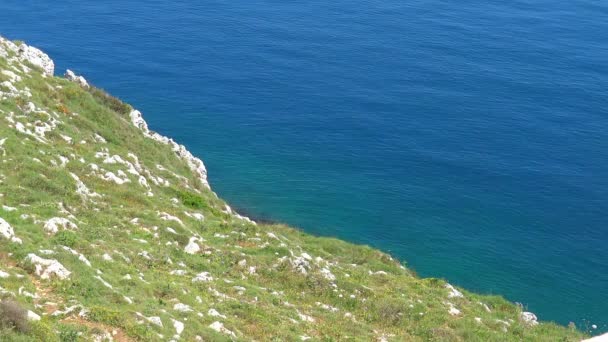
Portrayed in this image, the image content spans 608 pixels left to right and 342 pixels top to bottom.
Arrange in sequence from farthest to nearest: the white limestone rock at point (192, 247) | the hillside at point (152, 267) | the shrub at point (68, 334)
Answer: the white limestone rock at point (192, 247)
the hillside at point (152, 267)
the shrub at point (68, 334)

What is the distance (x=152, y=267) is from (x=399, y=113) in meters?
79.9

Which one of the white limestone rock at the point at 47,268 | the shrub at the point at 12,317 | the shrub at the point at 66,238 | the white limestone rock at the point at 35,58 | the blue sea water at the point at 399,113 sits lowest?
the blue sea water at the point at 399,113

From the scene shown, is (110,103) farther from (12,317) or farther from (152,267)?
(12,317)

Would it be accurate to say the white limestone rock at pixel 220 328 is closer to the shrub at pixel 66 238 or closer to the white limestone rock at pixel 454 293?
the shrub at pixel 66 238

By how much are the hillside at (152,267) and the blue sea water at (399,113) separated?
22.9 meters

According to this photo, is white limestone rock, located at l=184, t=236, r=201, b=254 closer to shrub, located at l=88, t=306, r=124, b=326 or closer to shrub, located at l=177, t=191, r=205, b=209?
shrub, located at l=177, t=191, r=205, b=209

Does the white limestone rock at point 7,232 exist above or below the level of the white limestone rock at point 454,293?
above

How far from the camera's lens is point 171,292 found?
34.8 m

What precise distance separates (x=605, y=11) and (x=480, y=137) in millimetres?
75584

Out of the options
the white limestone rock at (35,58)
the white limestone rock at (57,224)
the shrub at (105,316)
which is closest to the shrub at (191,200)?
the white limestone rock at (57,224)

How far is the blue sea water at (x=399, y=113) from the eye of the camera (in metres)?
79.8

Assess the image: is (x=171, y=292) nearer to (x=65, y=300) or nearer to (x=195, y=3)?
(x=65, y=300)

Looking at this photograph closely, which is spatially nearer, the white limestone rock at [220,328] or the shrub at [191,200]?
the white limestone rock at [220,328]

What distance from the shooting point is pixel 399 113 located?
11338 cm
